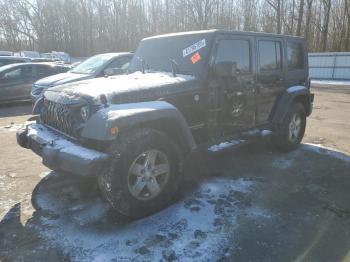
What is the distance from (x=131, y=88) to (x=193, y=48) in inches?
47.9

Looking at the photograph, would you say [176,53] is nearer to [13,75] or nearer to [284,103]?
[284,103]

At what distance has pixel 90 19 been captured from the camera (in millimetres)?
41750

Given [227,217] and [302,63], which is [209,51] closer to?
[227,217]

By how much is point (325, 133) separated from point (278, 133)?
2.37m

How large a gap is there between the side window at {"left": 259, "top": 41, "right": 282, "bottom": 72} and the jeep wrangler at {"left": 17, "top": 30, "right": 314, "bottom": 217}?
0.02 meters

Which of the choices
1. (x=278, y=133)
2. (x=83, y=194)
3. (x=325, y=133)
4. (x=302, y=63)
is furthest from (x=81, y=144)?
(x=325, y=133)

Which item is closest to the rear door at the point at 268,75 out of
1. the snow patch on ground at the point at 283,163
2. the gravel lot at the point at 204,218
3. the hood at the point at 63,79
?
the snow patch on ground at the point at 283,163

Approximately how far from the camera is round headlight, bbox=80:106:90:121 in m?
3.66

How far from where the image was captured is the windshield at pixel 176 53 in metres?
4.59

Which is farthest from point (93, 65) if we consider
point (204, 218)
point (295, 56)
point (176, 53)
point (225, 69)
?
point (204, 218)

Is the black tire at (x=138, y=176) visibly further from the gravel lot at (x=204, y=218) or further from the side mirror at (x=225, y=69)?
the side mirror at (x=225, y=69)

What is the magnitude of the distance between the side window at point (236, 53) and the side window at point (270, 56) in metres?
0.36

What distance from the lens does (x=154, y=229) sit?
3594 mm

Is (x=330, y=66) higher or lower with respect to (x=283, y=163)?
higher
